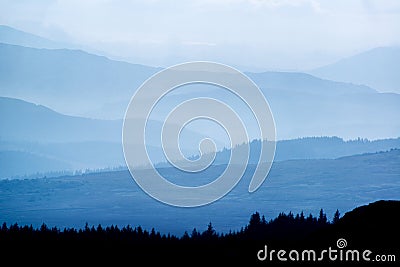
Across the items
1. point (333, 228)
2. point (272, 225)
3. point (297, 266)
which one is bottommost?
point (297, 266)

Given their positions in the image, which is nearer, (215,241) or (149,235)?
(215,241)

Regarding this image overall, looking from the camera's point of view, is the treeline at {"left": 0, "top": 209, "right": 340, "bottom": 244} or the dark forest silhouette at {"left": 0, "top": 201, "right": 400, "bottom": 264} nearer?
the dark forest silhouette at {"left": 0, "top": 201, "right": 400, "bottom": 264}

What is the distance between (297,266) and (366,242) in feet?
16.2

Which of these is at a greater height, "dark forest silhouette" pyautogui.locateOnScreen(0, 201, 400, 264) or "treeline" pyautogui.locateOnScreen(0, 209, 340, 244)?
"treeline" pyautogui.locateOnScreen(0, 209, 340, 244)

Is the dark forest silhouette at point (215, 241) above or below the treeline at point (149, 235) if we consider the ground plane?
below

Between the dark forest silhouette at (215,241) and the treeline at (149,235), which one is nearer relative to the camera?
the dark forest silhouette at (215,241)

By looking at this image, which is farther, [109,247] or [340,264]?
[109,247]

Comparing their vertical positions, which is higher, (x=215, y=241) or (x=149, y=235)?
(x=149, y=235)

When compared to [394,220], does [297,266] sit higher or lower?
lower

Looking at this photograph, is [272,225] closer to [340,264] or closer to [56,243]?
[56,243]

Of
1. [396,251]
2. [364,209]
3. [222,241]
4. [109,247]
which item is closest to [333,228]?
[364,209]

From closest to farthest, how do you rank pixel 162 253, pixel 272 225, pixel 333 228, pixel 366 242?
pixel 366 242
pixel 333 228
pixel 162 253
pixel 272 225

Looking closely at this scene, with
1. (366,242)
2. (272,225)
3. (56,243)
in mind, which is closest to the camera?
(366,242)

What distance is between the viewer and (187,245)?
7225 cm
